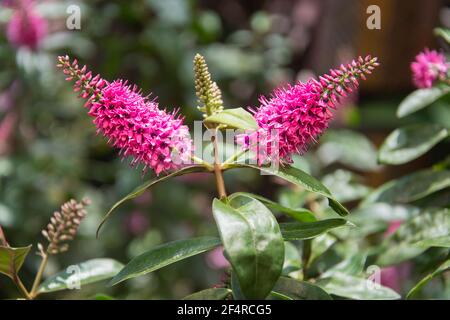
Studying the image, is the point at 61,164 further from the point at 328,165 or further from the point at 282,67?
the point at 282,67

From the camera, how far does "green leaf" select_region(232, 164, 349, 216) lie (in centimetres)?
85

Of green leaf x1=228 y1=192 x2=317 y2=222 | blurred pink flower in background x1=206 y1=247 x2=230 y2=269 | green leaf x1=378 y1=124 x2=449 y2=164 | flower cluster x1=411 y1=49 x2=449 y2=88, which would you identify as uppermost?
flower cluster x1=411 y1=49 x2=449 y2=88

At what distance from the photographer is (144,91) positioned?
248cm


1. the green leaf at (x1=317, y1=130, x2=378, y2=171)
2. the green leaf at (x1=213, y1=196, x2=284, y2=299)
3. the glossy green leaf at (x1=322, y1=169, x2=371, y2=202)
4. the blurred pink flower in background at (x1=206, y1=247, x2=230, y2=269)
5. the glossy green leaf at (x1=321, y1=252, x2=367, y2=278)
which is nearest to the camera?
the green leaf at (x1=213, y1=196, x2=284, y2=299)

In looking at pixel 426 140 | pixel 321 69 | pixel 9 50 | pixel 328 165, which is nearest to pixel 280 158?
pixel 426 140

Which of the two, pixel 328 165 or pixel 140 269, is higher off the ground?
pixel 328 165

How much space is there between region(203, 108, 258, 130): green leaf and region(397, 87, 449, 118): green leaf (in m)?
0.50

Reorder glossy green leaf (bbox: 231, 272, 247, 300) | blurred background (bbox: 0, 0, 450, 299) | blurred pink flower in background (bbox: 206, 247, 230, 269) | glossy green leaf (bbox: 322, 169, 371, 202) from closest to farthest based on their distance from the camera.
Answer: glossy green leaf (bbox: 231, 272, 247, 300) < glossy green leaf (bbox: 322, 169, 371, 202) < blurred background (bbox: 0, 0, 450, 299) < blurred pink flower in background (bbox: 206, 247, 230, 269)

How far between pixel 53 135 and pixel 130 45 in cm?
47

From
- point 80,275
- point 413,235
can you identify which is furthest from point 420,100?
point 80,275

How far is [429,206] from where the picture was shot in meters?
1.24

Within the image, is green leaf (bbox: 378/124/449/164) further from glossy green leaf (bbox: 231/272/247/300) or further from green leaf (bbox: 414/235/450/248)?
glossy green leaf (bbox: 231/272/247/300)

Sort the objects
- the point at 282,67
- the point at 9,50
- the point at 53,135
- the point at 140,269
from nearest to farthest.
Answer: the point at 140,269 → the point at 9,50 → the point at 53,135 → the point at 282,67

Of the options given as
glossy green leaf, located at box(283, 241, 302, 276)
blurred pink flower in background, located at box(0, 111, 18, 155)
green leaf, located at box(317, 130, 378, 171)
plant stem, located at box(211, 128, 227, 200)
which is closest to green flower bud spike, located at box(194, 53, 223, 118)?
plant stem, located at box(211, 128, 227, 200)
